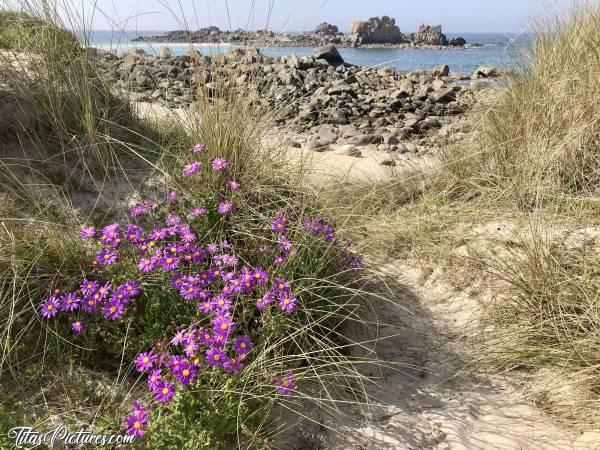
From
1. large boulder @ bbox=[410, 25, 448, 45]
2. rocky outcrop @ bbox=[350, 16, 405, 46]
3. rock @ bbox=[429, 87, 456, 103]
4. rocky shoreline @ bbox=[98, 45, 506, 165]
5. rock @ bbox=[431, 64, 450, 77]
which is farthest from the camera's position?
rocky outcrop @ bbox=[350, 16, 405, 46]

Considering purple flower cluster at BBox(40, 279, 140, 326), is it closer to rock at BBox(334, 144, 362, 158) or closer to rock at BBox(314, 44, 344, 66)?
rock at BBox(334, 144, 362, 158)

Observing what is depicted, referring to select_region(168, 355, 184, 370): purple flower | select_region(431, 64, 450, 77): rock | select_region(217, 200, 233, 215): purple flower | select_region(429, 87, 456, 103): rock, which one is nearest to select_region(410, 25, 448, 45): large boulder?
select_region(431, 64, 450, 77): rock

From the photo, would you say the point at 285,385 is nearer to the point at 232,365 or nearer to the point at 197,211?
the point at 232,365

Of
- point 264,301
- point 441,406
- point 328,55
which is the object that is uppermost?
point 328,55

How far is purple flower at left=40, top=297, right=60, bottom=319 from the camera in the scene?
6.61ft

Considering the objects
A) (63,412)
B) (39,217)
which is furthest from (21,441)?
(39,217)

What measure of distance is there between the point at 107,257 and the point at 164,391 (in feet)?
2.30

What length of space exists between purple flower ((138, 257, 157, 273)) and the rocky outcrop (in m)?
49.1

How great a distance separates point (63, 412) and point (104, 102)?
95.9 inches

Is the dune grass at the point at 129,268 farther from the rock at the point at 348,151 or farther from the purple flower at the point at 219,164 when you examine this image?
the rock at the point at 348,151

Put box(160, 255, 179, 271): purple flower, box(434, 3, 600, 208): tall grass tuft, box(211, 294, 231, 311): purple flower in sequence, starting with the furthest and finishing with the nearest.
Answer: box(434, 3, 600, 208): tall grass tuft < box(160, 255, 179, 271): purple flower < box(211, 294, 231, 311): purple flower

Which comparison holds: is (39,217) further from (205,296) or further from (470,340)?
(470,340)

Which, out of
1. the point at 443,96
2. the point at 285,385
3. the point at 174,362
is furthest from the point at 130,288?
the point at 443,96

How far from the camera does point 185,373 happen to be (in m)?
1.77
